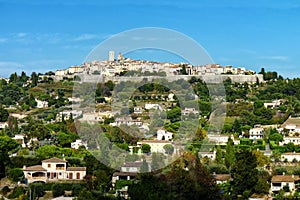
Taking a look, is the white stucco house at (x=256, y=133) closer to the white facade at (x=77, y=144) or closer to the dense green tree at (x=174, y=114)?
the dense green tree at (x=174, y=114)

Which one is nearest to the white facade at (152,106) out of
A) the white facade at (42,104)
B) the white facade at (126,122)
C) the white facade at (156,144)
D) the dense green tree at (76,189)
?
the white facade at (126,122)

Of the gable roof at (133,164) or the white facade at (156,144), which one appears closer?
the gable roof at (133,164)

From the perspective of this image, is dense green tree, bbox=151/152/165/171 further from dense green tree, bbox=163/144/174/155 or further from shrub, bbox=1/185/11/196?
shrub, bbox=1/185/11/196

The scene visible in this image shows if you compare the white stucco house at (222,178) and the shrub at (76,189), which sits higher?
the white stucco house at (222,178)

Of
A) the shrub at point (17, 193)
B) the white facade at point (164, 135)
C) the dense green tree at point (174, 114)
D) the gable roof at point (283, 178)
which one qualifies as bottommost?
the shrub at point (17, 193)

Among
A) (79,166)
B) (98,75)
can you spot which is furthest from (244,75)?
(79,166)

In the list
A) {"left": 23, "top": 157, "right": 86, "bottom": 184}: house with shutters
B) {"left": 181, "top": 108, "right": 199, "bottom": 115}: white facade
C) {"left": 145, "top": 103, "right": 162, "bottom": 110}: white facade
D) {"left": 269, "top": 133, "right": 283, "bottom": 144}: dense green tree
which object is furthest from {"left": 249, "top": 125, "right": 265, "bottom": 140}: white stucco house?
{"left": 23, "top": 157, "right": 86, "bottom": 184}: house with shutters

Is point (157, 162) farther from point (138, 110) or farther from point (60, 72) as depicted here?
point (60, 72)
